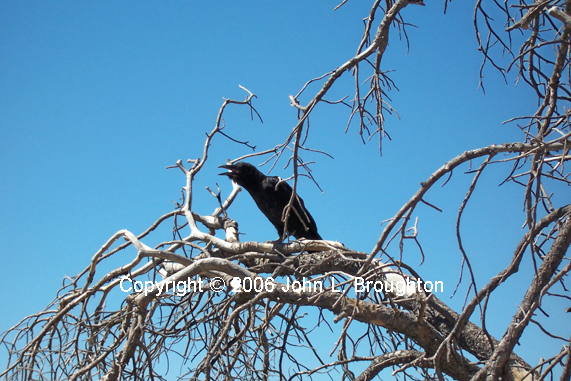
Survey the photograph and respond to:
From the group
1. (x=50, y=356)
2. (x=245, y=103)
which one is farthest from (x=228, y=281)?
(x=245, y=103)

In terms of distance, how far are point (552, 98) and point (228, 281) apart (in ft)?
7.94

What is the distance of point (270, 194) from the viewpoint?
17.5 feet

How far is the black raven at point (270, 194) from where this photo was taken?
532 cm

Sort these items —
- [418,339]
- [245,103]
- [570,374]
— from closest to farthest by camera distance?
[570,374], [418,339], [245,103]

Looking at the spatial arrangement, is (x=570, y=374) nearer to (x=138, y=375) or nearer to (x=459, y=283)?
(x=459, y=283)

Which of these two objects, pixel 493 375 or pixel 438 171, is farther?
pixel 438 171

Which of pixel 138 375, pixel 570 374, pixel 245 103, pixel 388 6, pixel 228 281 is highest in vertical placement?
pixel 245 103

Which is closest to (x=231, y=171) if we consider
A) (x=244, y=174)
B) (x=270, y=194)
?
(x=244, y=174)

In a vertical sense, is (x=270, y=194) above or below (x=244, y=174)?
below

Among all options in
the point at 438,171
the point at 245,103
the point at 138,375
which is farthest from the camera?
the point at 245,103

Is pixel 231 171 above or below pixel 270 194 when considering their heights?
above

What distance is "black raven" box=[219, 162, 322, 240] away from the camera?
209 inches

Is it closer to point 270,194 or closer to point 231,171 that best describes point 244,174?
point 231,171

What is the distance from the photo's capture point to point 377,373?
3.30 meters
